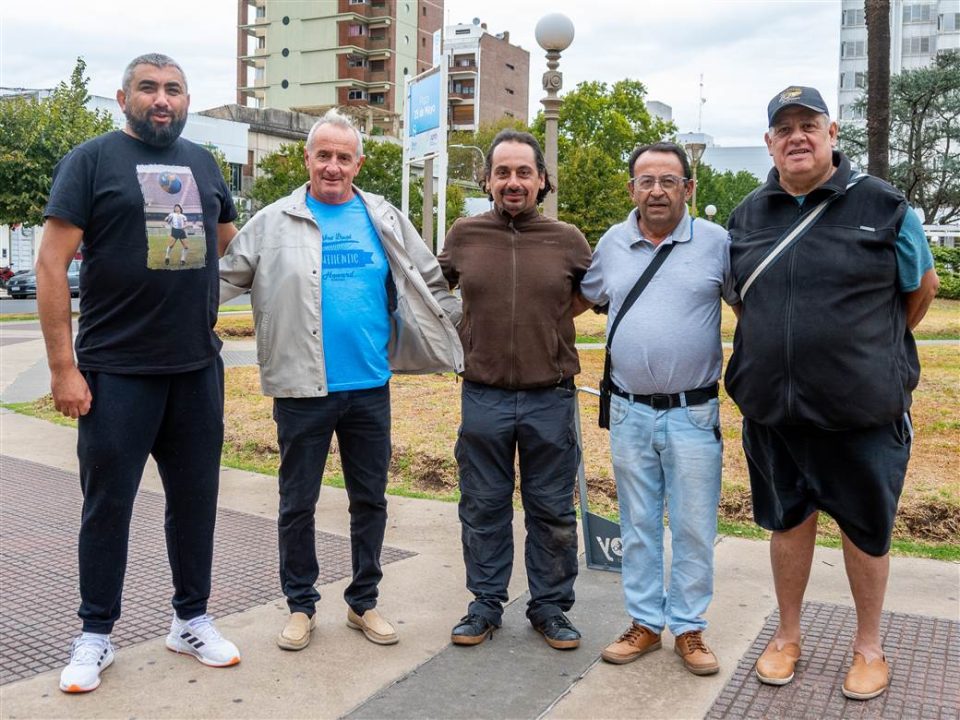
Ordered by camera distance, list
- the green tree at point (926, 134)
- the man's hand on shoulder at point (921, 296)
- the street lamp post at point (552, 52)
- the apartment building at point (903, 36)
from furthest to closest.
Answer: the apartment building at point (903, 36), the green tree at point (926, 134), the street lamp post at point (552, 52), the man's hand on shoulder at point (921, 296)

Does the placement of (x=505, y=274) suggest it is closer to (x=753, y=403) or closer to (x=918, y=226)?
(x=753, y=403)

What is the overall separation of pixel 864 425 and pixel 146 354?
8.50 ft

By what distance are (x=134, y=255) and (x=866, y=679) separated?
120 inches

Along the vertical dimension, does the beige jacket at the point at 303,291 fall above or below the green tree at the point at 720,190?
below

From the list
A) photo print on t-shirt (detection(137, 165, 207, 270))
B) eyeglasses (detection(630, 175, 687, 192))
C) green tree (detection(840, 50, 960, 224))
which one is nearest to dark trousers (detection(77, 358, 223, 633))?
photo print on t-shirt (detection(137, 165, 207, 270))

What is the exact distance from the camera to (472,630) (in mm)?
3951

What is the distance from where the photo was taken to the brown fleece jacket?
3988 mm

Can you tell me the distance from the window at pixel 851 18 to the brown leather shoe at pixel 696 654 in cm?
10874

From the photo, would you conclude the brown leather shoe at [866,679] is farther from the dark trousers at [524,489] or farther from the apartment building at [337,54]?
the apartment building at [337,54]

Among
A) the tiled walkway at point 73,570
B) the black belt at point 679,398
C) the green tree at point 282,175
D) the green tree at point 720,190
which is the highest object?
the green tree at point 720,190

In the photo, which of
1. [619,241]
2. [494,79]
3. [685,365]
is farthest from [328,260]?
[494,79]

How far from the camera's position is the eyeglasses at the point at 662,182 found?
3.80 m

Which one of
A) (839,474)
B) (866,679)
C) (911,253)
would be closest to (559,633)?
(866,679)

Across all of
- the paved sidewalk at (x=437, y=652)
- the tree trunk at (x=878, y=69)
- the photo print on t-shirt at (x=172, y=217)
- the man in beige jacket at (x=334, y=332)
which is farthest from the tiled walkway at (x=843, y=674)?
the tree trunk at (x=878, y=69)
